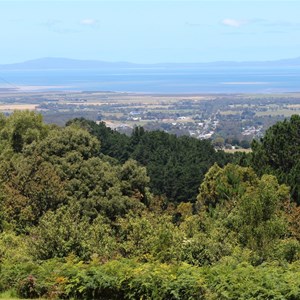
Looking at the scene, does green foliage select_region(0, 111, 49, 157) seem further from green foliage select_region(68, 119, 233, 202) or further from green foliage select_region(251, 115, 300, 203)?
green foliage select_region(251, 115, 300, 203)

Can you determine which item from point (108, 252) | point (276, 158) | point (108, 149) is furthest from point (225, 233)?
point (108, 149)

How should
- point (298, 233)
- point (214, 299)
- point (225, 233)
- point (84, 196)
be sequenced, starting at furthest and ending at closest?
point (84, 196), point (298, 233), point (225, 233), point (214, 299)

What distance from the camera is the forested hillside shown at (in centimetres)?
1295

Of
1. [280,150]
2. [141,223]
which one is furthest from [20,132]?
[141,223]

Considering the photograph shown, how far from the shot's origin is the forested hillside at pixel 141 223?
1295 cm

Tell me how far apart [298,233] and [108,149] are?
33159 millimetres

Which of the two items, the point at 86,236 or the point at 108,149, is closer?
the point at 86,236

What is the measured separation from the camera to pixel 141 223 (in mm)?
18797

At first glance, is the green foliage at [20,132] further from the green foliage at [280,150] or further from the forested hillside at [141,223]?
the green foliage at [280,150]

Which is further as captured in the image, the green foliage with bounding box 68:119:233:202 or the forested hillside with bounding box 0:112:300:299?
the green foliage with bounding box 68:119:233:202

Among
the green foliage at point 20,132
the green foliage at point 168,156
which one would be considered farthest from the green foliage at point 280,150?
the green foliage at point 20,132

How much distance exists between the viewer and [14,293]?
13516 millimetres

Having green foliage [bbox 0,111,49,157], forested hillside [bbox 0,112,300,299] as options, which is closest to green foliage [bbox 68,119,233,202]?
forested hillside [bbox 0,112,300,299]

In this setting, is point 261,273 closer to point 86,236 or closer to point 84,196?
point 86,236
